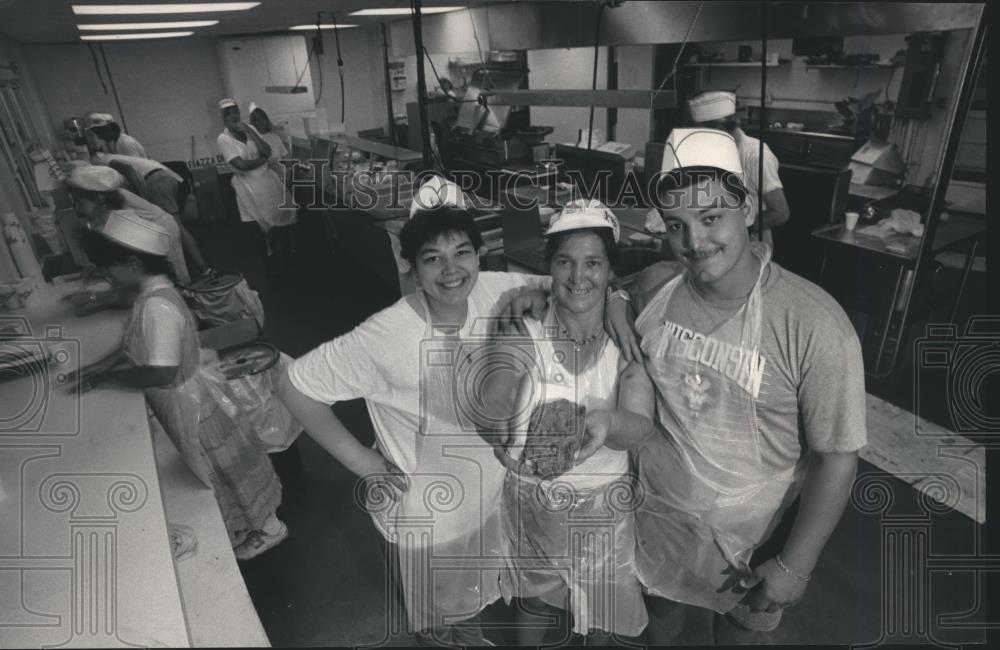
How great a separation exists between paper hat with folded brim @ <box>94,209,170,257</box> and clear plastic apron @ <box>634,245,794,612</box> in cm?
190

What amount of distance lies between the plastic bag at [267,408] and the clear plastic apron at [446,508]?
1.25m

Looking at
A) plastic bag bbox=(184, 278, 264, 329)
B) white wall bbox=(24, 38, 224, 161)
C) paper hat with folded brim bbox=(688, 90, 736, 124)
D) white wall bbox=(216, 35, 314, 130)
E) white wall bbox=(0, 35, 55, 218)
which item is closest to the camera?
plastic bag bbox=(184, 278, 264, 329)

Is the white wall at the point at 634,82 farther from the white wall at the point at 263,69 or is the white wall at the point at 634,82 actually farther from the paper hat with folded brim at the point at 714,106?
the white wall at the point at 263,69

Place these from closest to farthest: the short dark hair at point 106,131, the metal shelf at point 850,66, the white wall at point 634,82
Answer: the short dark hair at point 106,131
the metal shelf at point 850,66
the white wall at point 634,82

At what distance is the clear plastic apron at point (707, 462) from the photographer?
151 cm

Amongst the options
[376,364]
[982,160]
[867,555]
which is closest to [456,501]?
[376,364]

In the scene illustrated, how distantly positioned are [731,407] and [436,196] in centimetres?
103

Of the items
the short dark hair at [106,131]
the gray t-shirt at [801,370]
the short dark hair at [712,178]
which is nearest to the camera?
the gray t-shirt at [801,370]

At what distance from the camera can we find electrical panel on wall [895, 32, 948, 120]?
17.1 feet

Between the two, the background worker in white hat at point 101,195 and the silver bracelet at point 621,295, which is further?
the background worker in white hat at point 101,195

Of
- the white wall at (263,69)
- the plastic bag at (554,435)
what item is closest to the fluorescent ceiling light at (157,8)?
the plastic bag at (554,435)

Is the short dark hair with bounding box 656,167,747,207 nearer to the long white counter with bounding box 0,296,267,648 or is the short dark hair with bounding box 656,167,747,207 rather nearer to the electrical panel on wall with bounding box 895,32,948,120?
the long white counter with bounding box 0,296,267,648

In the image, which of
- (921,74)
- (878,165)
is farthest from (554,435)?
(921,74)

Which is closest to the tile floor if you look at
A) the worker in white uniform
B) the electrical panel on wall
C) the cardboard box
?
the cardboard box
